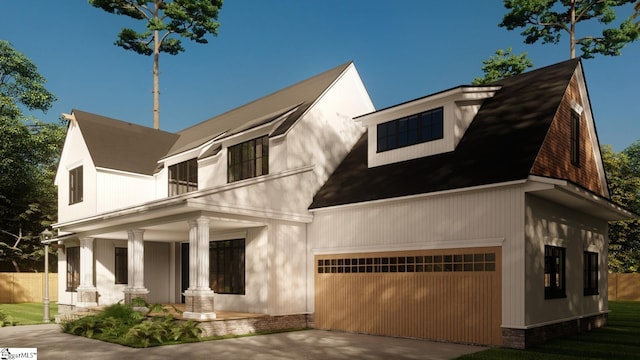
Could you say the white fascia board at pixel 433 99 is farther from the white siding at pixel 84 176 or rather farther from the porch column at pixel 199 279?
the white siding at pixel 84 176

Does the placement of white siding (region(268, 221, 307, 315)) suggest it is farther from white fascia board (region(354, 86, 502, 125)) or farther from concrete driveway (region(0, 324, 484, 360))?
white fascia board (region(354, 86, 502, 125))

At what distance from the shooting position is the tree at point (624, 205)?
1459 inches

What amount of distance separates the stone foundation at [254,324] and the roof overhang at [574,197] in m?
8.63

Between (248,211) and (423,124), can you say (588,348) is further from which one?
(248,211)

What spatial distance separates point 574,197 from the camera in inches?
538

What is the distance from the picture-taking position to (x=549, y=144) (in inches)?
553

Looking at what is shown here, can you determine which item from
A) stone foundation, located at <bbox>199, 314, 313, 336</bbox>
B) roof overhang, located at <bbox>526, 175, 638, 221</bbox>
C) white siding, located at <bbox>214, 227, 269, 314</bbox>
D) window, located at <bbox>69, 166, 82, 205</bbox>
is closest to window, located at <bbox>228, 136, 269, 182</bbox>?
white siding, located at <bbox>214, 227, 269, 314</bbox>

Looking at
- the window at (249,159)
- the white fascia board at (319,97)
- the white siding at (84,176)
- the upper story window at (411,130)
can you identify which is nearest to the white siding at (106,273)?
the white siding at (84,176)

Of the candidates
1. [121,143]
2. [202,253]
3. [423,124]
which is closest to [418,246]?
[423,124]

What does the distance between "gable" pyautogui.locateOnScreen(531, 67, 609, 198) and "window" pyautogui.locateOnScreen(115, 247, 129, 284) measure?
682 inches

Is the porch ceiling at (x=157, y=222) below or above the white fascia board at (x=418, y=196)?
below

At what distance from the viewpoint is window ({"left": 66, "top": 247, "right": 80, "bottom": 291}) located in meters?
23.6

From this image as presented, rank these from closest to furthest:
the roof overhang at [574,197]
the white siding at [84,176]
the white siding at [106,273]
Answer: the roof overhang at [574,197]
the white siding at [106,273]
the white siding at [84,176]

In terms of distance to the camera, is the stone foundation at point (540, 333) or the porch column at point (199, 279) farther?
the porch column at point (199, 279)
